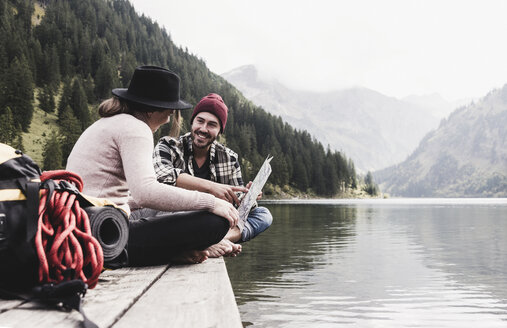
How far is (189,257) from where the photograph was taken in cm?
430

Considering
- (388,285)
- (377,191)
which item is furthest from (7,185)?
(377,191)

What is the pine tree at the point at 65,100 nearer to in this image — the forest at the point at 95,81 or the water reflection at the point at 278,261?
the forest at the point at 95,81

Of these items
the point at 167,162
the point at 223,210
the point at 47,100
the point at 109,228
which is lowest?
the point at 109,228

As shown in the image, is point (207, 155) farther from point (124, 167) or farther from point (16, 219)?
point (16, 219)

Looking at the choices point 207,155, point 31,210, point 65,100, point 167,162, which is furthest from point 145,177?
point 65,100

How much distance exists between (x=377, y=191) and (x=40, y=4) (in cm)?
15187

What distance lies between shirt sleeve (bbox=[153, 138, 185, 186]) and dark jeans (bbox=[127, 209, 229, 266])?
1.39 meters

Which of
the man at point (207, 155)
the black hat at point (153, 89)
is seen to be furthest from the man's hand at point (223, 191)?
the black hat at point (153, 89)

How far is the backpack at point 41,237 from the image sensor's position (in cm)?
237

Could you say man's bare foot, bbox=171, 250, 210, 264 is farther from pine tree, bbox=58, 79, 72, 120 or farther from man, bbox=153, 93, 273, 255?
pine tree, bbox=58, 79, 72, 120

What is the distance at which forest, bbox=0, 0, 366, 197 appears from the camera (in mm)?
92500

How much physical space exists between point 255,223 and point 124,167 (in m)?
3.12

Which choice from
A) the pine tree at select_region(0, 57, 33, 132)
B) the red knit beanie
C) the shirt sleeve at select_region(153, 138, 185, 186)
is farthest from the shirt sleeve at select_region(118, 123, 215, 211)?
the pine tree at select_region(0, 57, 33, 132)

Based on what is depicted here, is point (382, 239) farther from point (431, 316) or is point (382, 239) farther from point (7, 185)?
point (7, 185)
